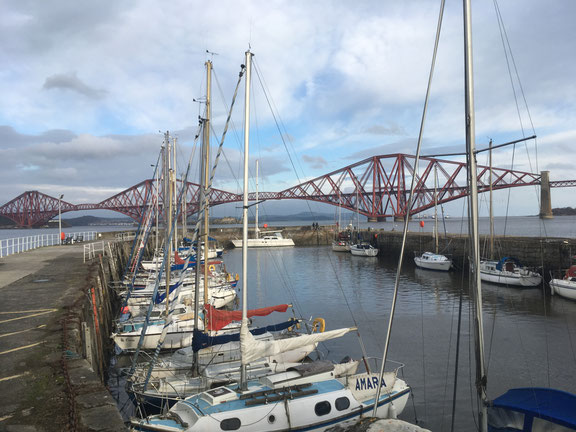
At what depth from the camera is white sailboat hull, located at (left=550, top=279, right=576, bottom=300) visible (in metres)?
22.8

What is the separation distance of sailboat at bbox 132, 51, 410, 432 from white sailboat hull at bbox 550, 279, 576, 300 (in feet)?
60.4

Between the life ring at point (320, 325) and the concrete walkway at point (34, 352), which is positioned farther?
the life ring at point (320, 325)

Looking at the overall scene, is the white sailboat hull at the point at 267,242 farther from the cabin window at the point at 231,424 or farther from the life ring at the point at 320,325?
the cabin window at the point at 231,424

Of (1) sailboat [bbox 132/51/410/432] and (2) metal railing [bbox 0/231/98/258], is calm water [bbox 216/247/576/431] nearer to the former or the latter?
(1) sailboat [bbox 132/51/410/432]

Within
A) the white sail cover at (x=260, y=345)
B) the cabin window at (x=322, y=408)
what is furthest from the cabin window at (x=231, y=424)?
the cabin window at (x=322, y=408)

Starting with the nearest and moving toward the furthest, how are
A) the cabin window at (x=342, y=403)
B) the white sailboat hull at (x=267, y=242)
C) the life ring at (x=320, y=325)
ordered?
the cabin window at (x=342, y=403) < the life ring at (x=320, y=325) < the white sailboat hull at (x=267, y=242)

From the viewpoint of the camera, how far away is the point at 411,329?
18.6 meters

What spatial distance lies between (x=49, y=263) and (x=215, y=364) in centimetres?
1591

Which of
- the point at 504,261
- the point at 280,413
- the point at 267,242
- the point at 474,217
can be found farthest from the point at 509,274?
the point at 267,242

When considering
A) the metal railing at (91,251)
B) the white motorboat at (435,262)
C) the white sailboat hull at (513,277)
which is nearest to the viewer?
the metal railing at (91,251)

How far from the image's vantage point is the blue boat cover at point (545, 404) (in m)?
7.16

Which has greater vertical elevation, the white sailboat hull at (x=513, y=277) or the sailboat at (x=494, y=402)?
the sailboat at (x=494, y=402)

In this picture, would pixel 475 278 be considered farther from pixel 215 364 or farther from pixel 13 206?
pixel 13 206

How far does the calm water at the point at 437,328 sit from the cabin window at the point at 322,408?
3334 millimetres
